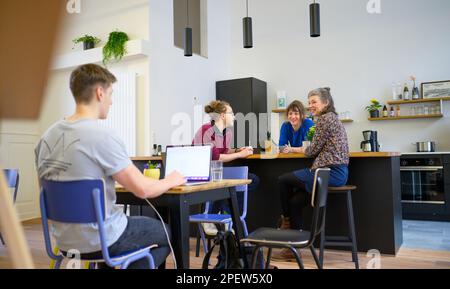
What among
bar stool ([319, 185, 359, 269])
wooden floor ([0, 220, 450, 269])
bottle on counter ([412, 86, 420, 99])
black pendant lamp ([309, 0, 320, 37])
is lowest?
wooden floor ([0, 220, 450, 269])

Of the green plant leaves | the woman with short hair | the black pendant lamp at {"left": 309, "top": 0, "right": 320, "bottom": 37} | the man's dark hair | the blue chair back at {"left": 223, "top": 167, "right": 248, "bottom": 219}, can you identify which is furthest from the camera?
the green plant leaves

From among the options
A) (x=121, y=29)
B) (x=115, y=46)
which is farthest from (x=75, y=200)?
(x=121, y=29)

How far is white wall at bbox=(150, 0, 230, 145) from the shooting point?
5.52 m

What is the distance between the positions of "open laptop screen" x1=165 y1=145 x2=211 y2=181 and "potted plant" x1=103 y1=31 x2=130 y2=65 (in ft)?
11.0

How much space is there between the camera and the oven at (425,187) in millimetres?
5078

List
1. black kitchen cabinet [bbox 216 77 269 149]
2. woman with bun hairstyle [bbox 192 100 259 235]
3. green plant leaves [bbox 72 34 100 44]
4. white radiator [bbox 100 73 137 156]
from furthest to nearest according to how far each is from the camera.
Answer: black kitchen cabinet [bbox 216 77 269 149] → green plant leaves [bbox 72 34 100 44] → white radiator [bbox 100 73 137 156] → woman with bun hairstyle [bbox 192 100 259 235]

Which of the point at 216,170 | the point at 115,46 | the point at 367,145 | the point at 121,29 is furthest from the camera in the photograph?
the point at 121,29

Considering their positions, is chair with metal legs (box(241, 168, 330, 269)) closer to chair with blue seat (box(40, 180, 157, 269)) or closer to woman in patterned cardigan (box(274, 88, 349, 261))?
chair with blue seat (box(40, 180, 157, 269))

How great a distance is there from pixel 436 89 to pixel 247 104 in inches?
108

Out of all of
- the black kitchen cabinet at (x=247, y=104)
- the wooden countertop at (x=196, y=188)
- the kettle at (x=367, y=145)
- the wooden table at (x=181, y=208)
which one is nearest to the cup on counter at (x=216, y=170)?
the wooden countertop at (x=196, y=188)

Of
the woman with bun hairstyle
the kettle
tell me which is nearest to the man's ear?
the woman with bun hairstyle

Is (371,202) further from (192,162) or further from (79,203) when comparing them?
(79,203)

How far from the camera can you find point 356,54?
6.19m

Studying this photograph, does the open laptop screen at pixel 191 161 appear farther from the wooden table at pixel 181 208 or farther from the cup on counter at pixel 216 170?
the wooden table at pixel 181 208
